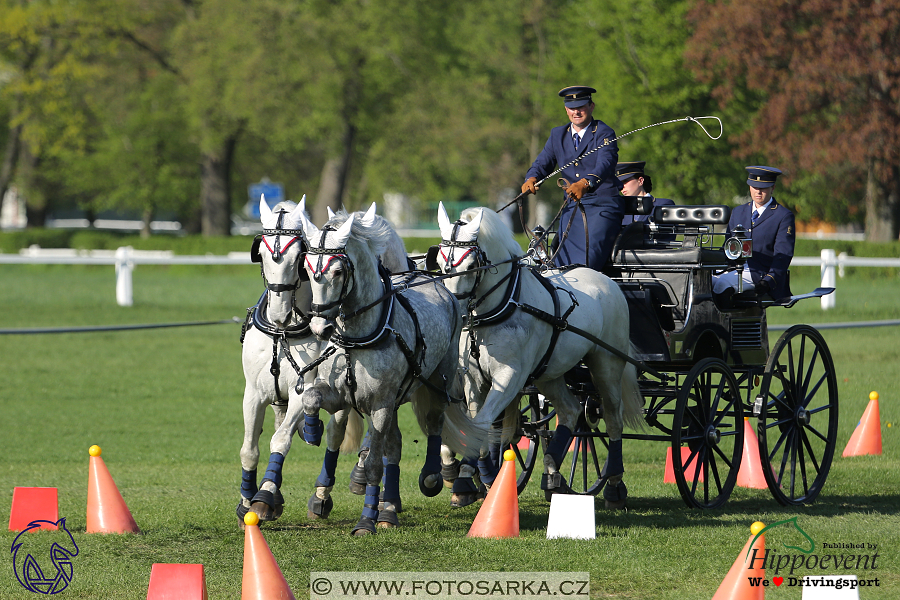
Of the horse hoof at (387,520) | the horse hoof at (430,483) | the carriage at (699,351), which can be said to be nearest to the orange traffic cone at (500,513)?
the horse hoof at (430,483)

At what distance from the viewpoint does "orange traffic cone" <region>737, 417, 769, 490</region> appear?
8930 millimetres

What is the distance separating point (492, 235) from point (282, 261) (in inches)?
59.3

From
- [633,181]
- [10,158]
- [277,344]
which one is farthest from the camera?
[10,158]

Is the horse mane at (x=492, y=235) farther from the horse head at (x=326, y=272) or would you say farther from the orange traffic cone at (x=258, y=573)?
the orange traffic cone at (x=258, y=573)

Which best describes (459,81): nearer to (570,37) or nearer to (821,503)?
(570,37)

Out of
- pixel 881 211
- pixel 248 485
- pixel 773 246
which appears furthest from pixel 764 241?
pixel 881 211

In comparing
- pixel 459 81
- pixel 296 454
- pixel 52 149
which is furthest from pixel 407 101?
pixel 296 454

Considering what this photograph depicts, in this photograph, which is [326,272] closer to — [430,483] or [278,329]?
[278,329]

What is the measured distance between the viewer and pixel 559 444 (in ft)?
24.5

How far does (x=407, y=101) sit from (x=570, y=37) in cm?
717

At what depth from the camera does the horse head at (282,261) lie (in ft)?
20.4

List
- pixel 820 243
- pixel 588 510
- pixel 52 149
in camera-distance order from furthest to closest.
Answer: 1. pixel 52 149
2. pixel 820 243
3. pixel 588 510

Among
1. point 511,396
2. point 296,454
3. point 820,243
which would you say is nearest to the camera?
point 511,396

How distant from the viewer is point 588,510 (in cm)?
658
